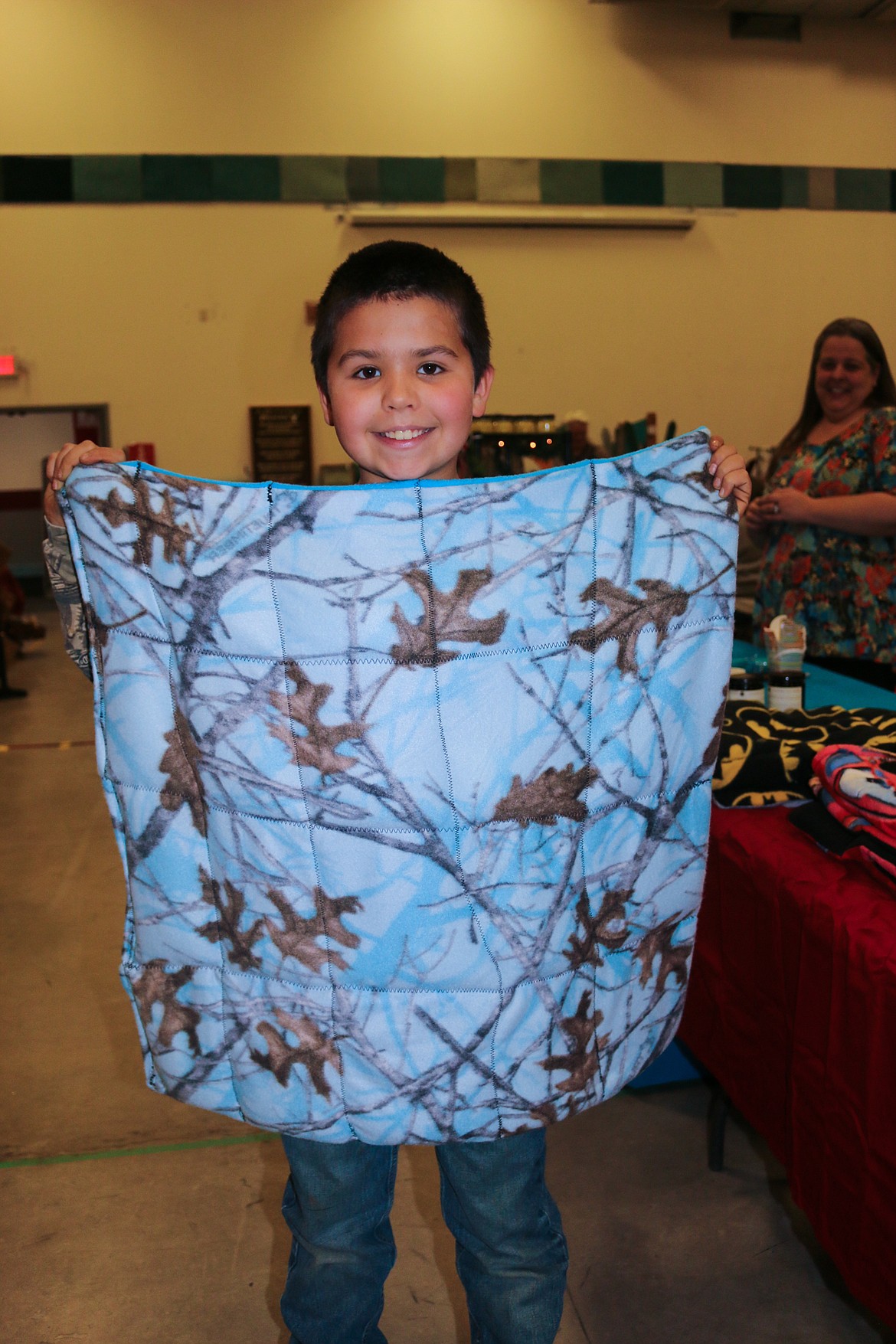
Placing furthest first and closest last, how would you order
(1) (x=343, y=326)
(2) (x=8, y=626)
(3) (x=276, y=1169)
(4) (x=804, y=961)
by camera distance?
(2) (x=8, y=626) → (3) (x=276, y=1169) → (4) (x=804, y=961) → (1) (x=343, y=326)

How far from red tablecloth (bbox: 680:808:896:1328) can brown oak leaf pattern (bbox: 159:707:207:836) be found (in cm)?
80

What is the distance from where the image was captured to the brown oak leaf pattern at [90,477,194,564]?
970mm

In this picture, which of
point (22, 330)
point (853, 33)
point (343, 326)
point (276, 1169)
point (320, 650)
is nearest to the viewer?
point (320, 650)

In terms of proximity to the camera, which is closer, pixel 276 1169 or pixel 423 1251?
pixel 423 1251

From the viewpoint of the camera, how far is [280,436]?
28.3 feet

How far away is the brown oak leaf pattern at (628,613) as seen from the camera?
0.98 meters

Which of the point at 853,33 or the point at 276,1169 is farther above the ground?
the point at 853,33

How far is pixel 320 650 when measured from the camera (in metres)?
0.95

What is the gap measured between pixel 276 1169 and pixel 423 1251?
35 cm

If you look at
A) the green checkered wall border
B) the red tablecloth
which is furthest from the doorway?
the red tablecloth

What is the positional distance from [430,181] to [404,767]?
8565 mm

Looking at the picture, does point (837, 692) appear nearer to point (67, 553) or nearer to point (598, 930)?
point (598, 930)

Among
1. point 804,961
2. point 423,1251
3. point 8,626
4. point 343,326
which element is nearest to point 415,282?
point 343,326

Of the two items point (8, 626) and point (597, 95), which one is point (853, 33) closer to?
point (597, 95)
